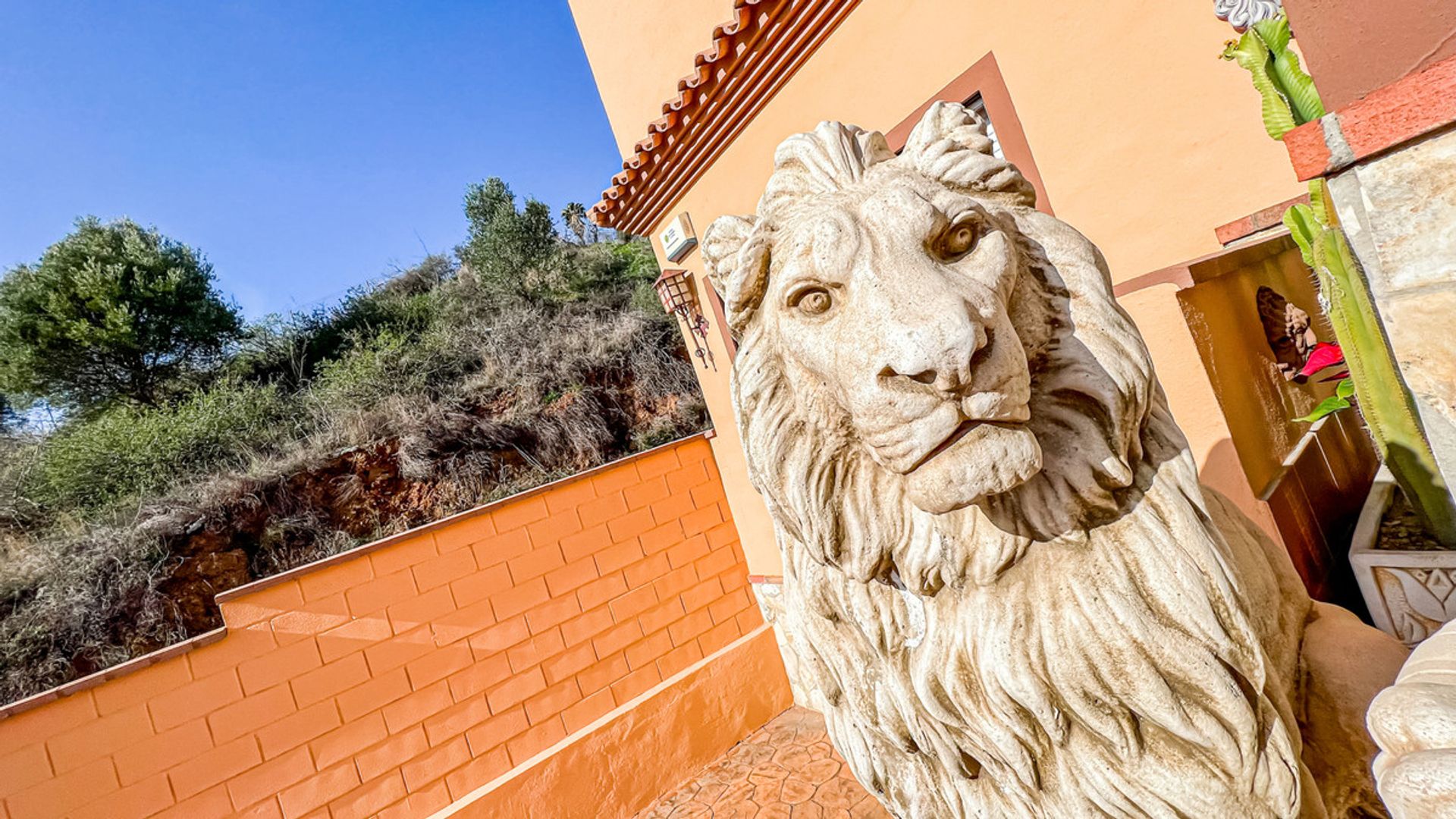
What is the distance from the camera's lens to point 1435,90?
938mm

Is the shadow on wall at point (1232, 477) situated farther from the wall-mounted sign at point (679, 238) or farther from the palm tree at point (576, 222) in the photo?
the palm tree at point (576, 222)

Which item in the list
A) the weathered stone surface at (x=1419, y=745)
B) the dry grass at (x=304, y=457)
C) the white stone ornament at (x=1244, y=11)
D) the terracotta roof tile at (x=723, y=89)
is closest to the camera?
the weathered stone surface at (x=1419, y=745)

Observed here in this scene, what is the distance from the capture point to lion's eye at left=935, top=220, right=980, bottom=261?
95cm

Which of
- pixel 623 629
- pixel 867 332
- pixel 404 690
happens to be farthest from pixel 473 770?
pixel 867 332

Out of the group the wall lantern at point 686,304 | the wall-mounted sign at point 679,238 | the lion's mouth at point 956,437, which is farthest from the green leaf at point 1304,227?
the wall lantern at point 686,304

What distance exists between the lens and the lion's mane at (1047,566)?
3.02 feet

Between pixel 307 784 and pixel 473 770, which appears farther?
pixel 473 770

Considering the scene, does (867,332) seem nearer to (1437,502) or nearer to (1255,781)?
(1255,781)

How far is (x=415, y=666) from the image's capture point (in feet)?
12.9

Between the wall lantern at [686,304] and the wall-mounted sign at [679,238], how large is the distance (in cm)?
16

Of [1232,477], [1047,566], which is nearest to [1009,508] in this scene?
[1047,566]

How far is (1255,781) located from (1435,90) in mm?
1061

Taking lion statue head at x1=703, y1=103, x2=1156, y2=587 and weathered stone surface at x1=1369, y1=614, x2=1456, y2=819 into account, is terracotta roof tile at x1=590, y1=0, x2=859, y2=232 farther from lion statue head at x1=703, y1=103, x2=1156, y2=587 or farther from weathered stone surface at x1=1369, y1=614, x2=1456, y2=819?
weathered stone surface at x1=1369, y1=614, x2=1456, y2=819

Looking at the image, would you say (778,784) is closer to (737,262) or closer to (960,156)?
(737,262)
